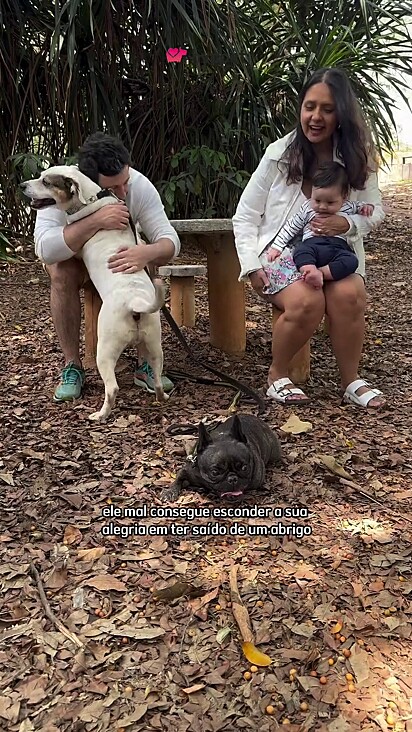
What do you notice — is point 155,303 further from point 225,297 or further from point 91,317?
point 225,297

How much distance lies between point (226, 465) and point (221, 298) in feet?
5.54

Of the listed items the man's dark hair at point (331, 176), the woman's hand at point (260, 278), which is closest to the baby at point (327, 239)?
the man's dark hair at point (331, 176)

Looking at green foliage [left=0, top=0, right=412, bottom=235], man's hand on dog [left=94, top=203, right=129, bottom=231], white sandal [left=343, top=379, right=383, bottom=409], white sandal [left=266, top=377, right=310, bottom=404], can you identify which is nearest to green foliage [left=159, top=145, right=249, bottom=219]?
green foliage [left=0, top=0, right=412, bottom=235]

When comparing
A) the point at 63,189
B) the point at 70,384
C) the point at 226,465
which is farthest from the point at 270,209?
the point at 226,465

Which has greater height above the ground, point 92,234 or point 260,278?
point 92,234

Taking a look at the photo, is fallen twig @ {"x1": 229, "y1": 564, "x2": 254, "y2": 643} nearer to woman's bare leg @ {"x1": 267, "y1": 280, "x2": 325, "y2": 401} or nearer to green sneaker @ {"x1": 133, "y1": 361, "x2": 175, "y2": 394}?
woman's bare leg @ {"x1": 267, "y1": 280, "x2": 325, "y2": 401}

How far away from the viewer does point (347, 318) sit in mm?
2979

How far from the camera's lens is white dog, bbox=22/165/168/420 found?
2803mm

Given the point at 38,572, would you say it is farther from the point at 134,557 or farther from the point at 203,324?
the point at 203,324

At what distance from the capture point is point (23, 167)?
5.30 metres

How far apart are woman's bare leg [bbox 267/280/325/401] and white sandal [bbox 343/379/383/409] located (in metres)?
0.24

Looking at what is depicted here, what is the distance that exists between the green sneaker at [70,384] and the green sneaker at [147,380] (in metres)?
0.26

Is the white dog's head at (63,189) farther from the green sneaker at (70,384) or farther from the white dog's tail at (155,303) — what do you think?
the green sneaker at (70,384)

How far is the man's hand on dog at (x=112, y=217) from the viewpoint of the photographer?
2953 millimetres
